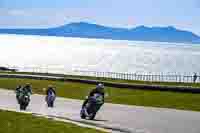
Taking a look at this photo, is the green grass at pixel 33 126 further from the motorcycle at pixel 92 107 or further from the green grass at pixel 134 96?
the green grass at pixel 134 96

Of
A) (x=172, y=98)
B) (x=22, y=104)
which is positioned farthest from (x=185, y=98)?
(x=22, y=104)

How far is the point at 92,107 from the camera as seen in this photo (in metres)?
18.7

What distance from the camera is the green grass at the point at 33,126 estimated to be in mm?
13930

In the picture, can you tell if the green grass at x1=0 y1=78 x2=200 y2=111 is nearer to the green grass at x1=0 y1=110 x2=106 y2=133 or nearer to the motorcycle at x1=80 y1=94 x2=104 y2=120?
the motorcycle at x1=80 y1=94 x2=104 y2=120

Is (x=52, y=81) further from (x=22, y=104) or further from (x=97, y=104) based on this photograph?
(x=97, y=104)

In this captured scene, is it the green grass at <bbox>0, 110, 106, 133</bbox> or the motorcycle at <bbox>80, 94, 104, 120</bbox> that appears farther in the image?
the motorcycle at <bbox>80, 94, 104, 120</bbox>

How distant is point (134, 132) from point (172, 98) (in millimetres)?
17158

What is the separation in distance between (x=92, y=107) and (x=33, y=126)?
4.36 metres

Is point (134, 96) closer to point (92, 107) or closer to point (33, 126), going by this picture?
point (92, 107)

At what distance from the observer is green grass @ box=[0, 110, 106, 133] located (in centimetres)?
1393

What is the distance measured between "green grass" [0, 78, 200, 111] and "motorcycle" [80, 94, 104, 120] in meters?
8.74

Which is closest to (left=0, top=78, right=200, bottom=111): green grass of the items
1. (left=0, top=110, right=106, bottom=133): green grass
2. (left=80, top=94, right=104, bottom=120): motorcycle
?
(left=80, top=94, right=104, bottom=120): motorcycle

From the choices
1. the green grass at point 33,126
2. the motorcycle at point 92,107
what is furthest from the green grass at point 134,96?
the green grass at point 33,126

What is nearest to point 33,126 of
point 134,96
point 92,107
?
point 92,107
